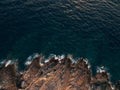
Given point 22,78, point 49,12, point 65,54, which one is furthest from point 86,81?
point 49,12

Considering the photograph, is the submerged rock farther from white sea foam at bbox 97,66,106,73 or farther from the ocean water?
the ocean water

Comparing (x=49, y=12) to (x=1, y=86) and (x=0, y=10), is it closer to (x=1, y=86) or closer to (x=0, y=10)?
(x=0, y=10)

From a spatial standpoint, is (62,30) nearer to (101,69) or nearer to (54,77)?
(101,69)

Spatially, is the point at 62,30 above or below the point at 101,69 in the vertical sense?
above

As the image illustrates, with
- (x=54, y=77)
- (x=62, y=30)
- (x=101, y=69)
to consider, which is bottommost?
(x=101, y=69)

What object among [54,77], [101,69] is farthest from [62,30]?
[54,77]

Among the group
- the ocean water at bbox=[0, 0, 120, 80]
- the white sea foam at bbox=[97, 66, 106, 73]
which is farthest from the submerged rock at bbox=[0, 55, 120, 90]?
the ocean water at bbox=[0, 0, 120, 80]
